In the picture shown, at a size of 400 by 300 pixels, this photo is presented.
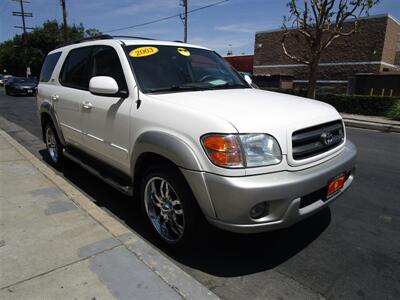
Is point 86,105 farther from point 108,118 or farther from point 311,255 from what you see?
point 311,255

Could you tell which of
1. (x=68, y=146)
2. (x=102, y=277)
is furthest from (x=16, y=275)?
(x=68, y=146)

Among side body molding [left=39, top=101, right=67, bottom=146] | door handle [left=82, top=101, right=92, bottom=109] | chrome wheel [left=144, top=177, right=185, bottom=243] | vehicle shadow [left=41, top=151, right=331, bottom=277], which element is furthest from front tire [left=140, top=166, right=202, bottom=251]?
side body molding [left=39, top=101, right=67, bottom=146]

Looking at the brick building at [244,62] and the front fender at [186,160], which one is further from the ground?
the brick building at [244,62]

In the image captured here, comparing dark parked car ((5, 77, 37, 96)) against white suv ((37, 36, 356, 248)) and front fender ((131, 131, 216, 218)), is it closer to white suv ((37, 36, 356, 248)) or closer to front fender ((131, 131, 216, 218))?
white suv ((37, 36, 356, 248))

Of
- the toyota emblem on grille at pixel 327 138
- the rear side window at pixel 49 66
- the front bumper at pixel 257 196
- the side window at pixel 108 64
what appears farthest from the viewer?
the rear side window at pixel 49 66

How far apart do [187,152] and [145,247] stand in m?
0.95

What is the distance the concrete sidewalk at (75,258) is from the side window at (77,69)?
144cm

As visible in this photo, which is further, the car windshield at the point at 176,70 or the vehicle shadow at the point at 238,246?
the car windshield at the point at 176,70

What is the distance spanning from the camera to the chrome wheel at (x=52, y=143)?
5.43 m

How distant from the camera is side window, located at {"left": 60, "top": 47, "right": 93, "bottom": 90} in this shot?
4199 mm

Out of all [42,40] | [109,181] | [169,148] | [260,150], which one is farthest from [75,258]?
[42,40]

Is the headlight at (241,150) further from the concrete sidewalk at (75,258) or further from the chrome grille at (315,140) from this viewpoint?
the concrete sidewalk at (75,258)

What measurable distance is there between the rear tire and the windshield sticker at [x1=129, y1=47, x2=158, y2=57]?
2367 mm

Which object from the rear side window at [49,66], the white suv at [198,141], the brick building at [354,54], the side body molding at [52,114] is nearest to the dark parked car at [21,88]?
the rear side window at [49,66]
